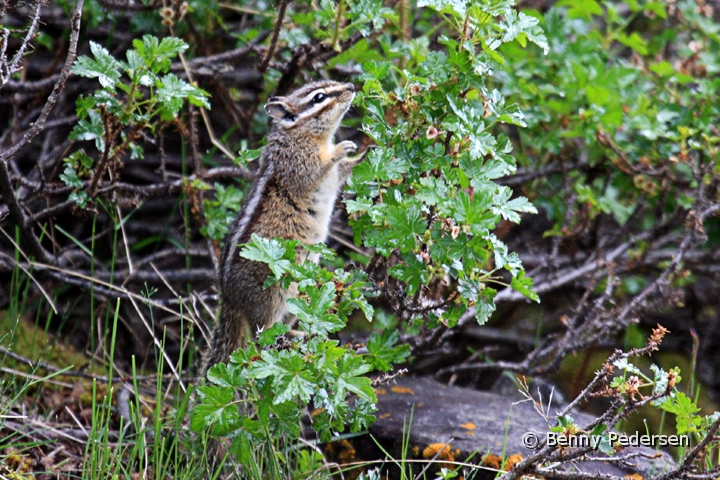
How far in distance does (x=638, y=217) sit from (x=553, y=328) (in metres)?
1.36

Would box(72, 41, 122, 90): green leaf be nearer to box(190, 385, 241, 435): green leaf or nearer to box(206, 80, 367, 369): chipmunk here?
box(206, 80, 367, 369): chipmunk

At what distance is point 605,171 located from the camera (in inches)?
196

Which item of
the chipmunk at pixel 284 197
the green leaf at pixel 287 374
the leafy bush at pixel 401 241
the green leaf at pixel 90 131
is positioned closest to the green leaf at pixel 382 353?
the leafy bush at pixel 401 241

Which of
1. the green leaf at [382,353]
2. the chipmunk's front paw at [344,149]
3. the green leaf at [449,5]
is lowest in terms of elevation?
the green leaf at [382,353]

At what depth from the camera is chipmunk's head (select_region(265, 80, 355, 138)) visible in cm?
382

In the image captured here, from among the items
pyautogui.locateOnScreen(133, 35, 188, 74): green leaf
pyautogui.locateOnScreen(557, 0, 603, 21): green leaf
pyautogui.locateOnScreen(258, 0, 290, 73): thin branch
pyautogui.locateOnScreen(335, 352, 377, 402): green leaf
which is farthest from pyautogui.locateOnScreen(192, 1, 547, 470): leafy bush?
pyautogui.locateOnScreen(557, 0, 603, 21): green leaf

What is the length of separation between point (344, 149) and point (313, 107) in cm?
28

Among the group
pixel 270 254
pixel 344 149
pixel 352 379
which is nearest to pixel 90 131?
Answer: pixel 344 149

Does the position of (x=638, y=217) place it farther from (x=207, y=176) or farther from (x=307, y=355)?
(x=307, y=355)

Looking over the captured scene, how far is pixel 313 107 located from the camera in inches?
153

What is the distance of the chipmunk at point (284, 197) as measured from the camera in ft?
11.5

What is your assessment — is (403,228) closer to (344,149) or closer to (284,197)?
(284,197)

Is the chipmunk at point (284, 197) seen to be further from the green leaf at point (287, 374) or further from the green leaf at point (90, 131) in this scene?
the green leaf at point (287, 374)

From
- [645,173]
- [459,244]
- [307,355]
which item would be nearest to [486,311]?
[459,244]
